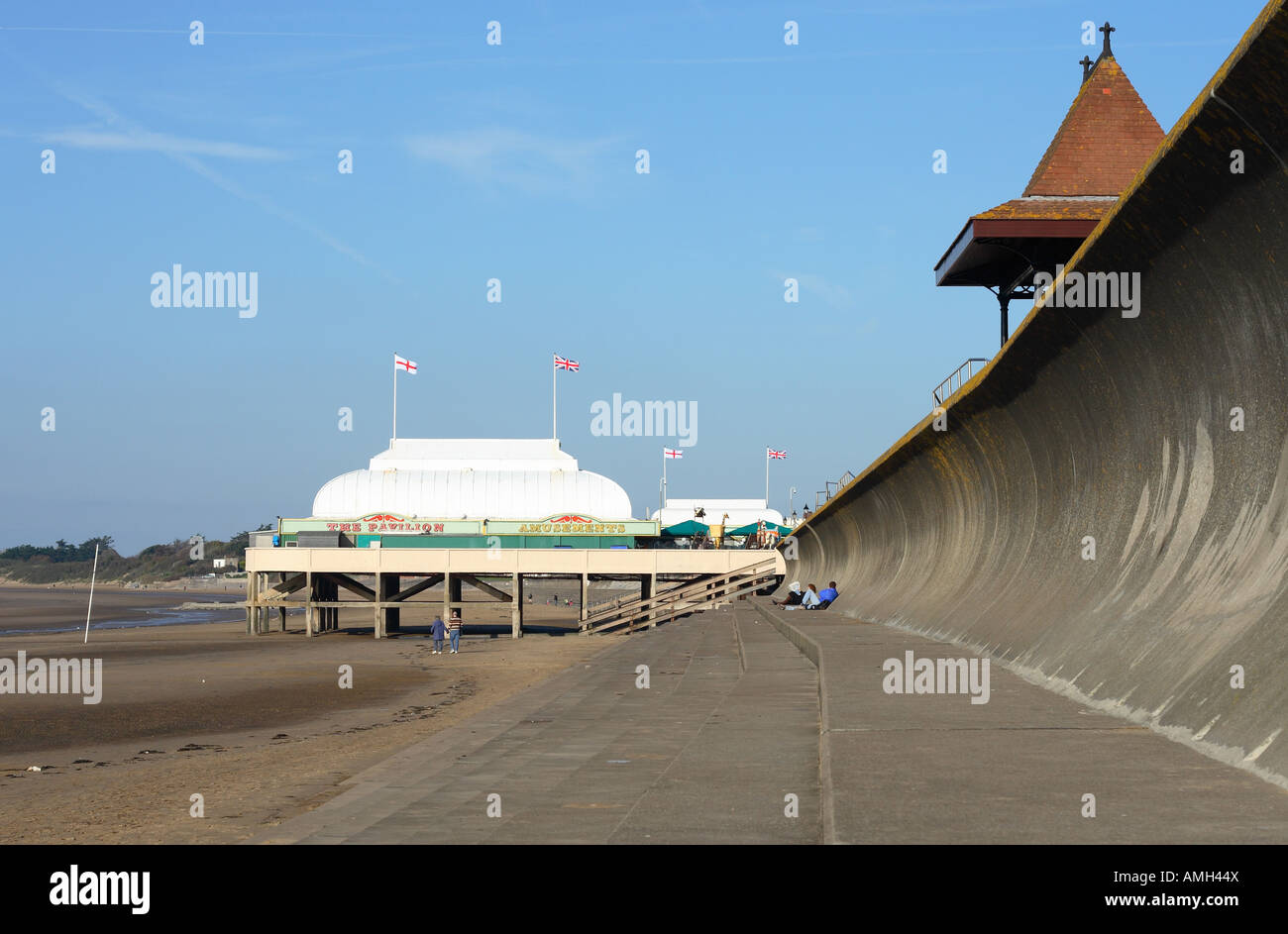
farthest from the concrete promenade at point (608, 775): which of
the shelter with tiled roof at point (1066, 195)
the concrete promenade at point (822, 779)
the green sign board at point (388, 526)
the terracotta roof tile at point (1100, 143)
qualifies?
the green sign board at point (388, 526)

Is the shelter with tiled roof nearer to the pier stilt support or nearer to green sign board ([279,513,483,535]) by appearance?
the pier stilt support

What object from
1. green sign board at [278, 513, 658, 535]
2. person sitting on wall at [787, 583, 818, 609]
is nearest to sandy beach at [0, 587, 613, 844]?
person sitting on wall at [787, 583, 818, 609]

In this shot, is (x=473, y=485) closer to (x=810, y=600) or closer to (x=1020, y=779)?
(x=810, y=600)

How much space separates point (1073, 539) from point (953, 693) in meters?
2.53

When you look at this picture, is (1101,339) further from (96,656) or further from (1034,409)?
(96,656)

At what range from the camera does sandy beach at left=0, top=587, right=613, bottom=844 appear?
38.4ft

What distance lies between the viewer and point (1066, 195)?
88.7 ft

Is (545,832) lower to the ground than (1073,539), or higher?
lower

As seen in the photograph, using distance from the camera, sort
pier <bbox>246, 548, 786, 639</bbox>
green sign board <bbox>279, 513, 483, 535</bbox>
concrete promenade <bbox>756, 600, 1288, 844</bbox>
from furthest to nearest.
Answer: green sign board <bbox>279, 513, 483, 535</bbox>
pier <bbox>246, 548, 786, 639</bbox>
concrete promenade <bbox>756, 600, 1288, 844</bbox>

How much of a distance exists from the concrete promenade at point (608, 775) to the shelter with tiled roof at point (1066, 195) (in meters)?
11.7

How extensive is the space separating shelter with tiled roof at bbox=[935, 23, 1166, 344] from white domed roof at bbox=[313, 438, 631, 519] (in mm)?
67518

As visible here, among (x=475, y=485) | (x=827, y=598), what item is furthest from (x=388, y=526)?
(x=827, y=598)
